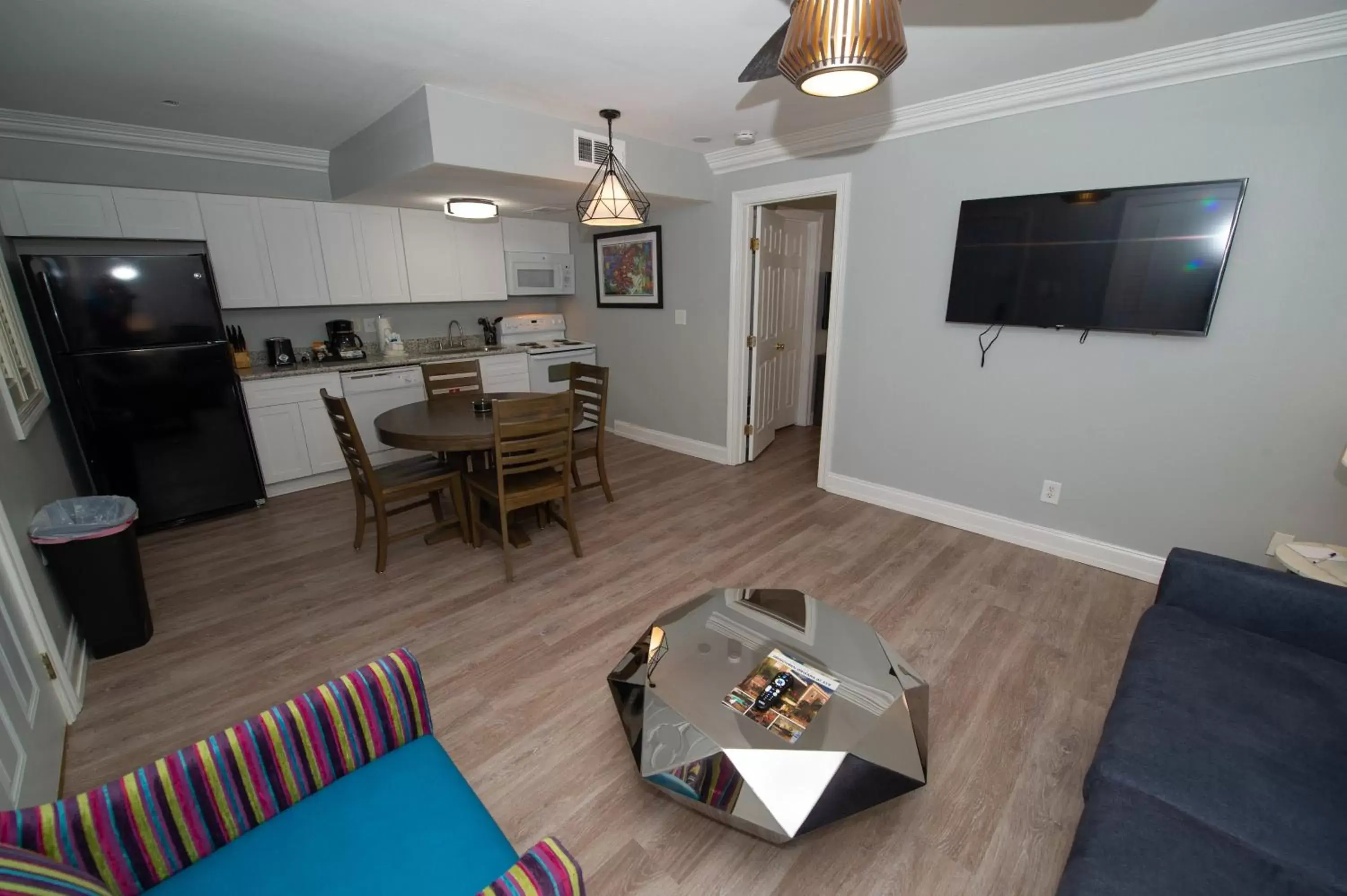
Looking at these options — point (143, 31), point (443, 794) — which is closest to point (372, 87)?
point (143, 31)

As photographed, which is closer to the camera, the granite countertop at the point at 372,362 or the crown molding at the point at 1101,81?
the crown molding at the point at 1101,81

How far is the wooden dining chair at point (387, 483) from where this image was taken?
261cm

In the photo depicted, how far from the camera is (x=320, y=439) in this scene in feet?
12.8

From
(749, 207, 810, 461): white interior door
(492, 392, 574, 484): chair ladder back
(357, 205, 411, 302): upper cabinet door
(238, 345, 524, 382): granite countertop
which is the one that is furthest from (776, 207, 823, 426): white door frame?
(357, 205, 411, 302): upper cabinet door

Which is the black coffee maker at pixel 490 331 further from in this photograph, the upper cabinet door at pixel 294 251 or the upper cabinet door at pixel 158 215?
the upper cabinet door at pixel 158 215

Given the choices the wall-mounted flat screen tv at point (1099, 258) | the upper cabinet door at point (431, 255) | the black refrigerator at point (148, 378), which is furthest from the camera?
the upper cabinet door at point (431, 255)

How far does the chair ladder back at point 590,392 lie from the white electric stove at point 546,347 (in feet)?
3.72

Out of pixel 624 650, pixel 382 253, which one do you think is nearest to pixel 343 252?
pixel 382 253

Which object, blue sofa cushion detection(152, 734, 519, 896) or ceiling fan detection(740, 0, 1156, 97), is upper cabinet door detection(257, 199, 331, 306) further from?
blue sofa cushion detection(152, 734, 519, 896)

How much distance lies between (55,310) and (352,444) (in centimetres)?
179

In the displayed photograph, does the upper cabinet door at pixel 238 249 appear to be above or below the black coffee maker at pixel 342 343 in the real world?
above

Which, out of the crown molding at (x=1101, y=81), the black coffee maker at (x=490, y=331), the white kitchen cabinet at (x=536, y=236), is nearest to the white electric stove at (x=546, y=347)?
the black coffee maker at (x=490, y=331)

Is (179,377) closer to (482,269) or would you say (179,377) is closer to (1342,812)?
(482,269)

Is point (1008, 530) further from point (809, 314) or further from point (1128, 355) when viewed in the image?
point (809, 314)
